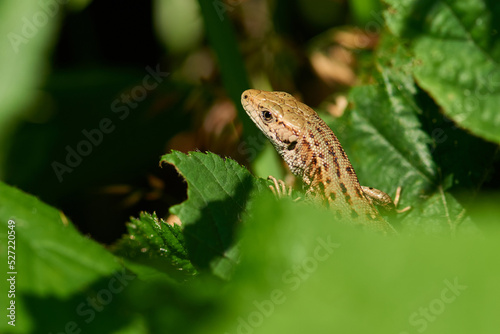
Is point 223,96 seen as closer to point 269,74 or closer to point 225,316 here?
point 269,74

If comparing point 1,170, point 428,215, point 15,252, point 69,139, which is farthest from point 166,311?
point 69,139

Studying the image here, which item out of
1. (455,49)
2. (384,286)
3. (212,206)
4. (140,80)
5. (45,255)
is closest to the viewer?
(384,286)

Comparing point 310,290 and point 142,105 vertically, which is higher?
point 310,290

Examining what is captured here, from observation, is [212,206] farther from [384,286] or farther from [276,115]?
[276,115]

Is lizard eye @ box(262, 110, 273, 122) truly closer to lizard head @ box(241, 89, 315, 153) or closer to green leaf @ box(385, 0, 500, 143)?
lizard head @ box(241, 89, 315, 153)

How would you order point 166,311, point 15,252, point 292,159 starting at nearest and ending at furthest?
point 166,311 → point 15,252 → point 292,159

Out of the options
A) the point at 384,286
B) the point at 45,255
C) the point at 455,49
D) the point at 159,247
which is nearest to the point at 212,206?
the point at 159,247

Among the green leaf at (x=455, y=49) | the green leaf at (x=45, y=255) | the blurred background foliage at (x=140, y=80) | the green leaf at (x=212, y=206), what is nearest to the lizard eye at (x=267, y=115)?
the blurred background foliage at (x=140, y=80)
